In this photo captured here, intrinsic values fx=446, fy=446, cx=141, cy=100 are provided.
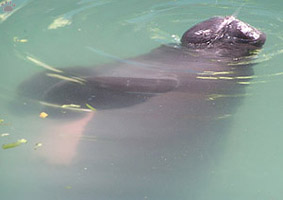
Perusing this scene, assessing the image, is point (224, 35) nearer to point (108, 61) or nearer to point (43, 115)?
point (108, 61)

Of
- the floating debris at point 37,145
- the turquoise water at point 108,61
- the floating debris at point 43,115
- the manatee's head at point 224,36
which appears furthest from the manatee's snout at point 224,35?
the floating debris at point 37,145

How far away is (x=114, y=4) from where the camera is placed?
600 centimetres

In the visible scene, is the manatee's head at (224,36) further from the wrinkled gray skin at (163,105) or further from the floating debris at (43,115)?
the floating debris at (43,115)

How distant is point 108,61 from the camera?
442 centimetres

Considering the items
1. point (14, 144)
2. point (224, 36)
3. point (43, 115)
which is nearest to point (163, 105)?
point (43, 115)

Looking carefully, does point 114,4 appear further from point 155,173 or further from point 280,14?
point 155,173

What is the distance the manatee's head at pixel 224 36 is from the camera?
181 inches

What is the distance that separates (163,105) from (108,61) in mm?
985

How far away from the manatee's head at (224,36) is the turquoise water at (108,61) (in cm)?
17

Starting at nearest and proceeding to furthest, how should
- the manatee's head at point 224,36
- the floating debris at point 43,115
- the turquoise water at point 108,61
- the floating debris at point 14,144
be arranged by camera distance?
the turquoise water at point 108,61 < the floating debris at point 14,144 < the floating debris at point 43,115 < the manatee's head at point 224,36

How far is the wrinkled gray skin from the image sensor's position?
3.00 metres

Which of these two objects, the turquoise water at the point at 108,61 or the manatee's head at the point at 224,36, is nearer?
the turquoise water at the point at 108,61

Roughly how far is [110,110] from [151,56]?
1.05 meters

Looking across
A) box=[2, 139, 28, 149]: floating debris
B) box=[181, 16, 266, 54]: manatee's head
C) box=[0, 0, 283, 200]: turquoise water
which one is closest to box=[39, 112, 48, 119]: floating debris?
box=[0, 0, 283, 200]: turquoise water
